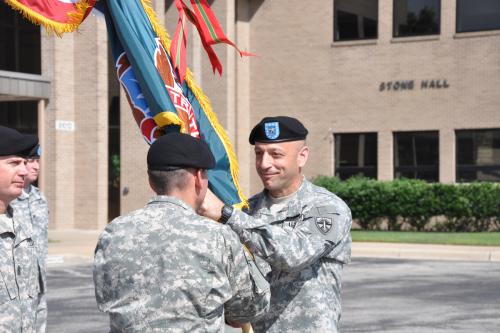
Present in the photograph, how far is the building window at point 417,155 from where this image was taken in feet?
98.0

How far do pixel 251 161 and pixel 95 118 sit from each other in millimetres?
6772

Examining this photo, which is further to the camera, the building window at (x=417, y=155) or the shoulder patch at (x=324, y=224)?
the building window at (x=417, y=155)

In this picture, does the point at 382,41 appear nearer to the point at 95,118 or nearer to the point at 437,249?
the point at 95,118

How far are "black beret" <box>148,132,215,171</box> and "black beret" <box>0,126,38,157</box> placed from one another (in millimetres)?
1526

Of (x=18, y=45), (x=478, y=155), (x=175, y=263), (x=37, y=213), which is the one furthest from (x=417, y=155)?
(x=175, y=263)

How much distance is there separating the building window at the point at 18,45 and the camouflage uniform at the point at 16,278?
2751 cm

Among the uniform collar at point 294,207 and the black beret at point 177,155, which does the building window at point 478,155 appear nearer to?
the uniform collar at point 294,207

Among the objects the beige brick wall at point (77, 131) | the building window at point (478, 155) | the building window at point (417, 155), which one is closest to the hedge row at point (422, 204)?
the building window at point (417, 155)

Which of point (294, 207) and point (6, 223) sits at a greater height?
point (294, 207)

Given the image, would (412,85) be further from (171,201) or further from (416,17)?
(171,201)

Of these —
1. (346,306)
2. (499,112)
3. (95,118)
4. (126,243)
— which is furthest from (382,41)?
(126,243)

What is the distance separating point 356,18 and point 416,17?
6.58 ft

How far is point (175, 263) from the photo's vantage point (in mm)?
3627

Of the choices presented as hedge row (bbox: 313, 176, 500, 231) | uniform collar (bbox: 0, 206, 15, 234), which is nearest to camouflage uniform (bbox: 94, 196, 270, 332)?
uniform collar (bbox: 0, 206, 15, 234)
